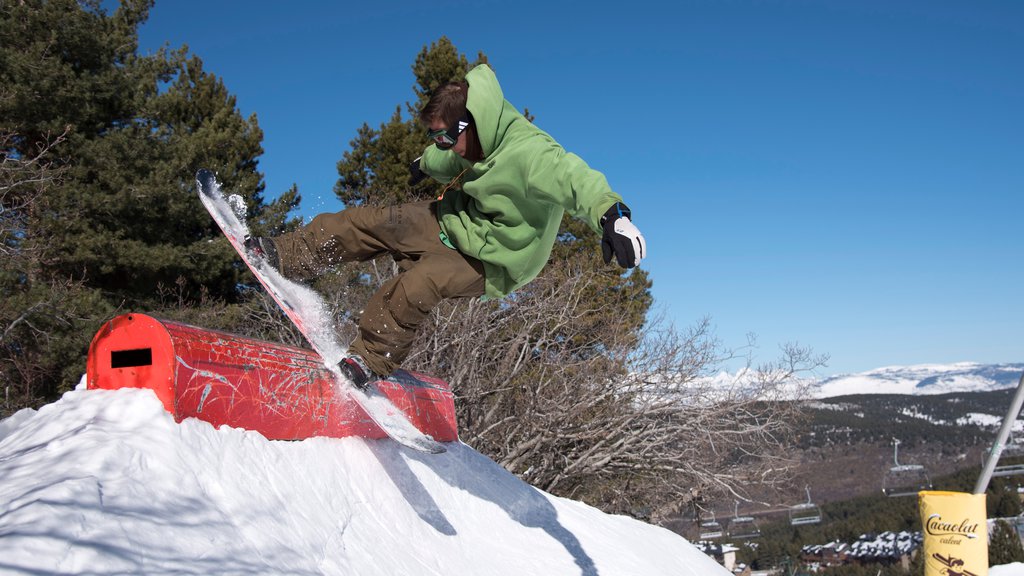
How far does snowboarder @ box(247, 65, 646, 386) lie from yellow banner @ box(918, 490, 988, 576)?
4.18 meters

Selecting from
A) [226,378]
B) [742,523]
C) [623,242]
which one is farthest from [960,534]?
[742,523]

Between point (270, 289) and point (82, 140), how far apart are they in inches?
410

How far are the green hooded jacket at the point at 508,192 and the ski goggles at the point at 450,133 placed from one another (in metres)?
0.07

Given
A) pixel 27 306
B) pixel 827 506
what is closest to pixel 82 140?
pixel 27 306

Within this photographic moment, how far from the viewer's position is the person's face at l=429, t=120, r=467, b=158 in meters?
3.33

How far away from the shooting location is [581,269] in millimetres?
17766

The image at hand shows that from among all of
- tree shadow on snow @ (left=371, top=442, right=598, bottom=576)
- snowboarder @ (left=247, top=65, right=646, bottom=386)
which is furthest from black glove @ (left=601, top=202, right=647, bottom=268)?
tree shadow on snow @ (left=371, top=442, right=598, bottom=576)

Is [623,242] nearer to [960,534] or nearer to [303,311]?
[303,311]

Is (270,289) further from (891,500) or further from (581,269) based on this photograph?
(891,500)

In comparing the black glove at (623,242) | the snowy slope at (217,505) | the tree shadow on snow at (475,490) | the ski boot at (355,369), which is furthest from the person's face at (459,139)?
the tree shadow on snow at (475,490)

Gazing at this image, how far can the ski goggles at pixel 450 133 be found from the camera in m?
3.32

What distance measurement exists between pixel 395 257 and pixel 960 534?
4.87m

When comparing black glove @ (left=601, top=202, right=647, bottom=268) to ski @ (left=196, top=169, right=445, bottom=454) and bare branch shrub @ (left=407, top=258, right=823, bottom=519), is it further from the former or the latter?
bare branch shrub @ (left=407, top=258, right=823, bottom=519)

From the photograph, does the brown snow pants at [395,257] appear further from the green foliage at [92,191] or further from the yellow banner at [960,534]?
the green foliage at [92,191]
